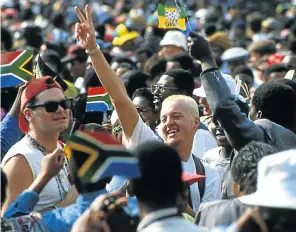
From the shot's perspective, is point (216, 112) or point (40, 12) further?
point (40, 12)

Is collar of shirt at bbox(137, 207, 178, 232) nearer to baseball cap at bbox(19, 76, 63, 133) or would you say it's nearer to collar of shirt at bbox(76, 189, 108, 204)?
collar of shirt at bbox(76, 189, 108, 204)

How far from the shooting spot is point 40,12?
3197 cm

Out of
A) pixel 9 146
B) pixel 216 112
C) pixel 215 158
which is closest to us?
pixel 216 112

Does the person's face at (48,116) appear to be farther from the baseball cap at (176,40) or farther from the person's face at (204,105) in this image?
the baseball cap at (176,40)

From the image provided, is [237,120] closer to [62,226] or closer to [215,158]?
[62,226]

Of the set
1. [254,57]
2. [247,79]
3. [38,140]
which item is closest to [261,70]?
[247,79]

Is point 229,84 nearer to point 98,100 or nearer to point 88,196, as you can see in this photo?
point 98,100

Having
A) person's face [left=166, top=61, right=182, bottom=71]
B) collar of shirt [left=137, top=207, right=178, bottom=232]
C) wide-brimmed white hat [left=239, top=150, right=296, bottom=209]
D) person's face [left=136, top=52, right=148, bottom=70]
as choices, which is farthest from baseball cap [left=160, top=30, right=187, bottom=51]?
collar of shirt [left=137, top=207, right=178, bottom=232]

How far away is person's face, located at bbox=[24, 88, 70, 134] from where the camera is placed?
652 cm

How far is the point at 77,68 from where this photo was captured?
14.1 metres

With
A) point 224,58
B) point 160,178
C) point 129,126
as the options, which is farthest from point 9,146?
point 224,58

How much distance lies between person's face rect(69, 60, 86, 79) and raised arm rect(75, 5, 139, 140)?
24.4ft

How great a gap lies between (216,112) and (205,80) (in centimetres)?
21

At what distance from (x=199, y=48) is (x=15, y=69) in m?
2.12
